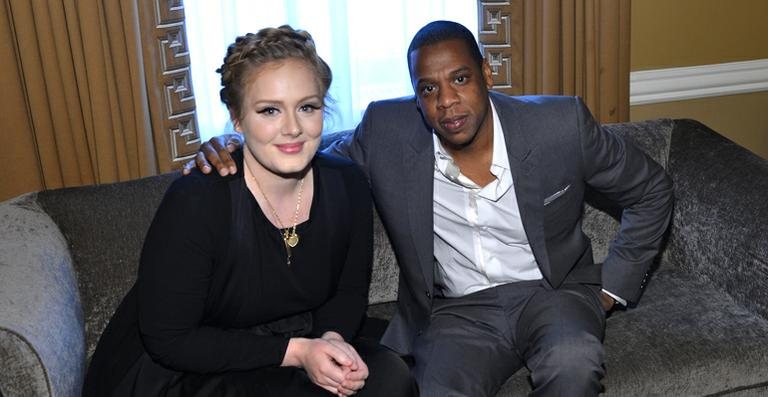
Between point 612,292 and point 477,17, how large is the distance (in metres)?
1.07

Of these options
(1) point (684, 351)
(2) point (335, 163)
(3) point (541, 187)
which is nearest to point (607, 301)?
(1) point (684, 351)

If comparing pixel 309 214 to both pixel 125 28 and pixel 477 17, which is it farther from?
pixel 477 17

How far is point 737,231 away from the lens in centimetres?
238

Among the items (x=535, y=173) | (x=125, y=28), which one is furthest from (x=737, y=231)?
(x=125, y=28)

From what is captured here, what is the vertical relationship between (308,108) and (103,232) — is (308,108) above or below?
above

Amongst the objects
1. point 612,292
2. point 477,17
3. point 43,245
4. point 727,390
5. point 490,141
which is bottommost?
point 727,390

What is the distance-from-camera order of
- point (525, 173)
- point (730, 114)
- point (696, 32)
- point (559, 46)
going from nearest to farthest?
point (525, 173), point (559, 46), point (696, 32), point (730, 114)

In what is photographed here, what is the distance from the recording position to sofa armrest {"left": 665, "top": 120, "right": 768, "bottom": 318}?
2.33 m

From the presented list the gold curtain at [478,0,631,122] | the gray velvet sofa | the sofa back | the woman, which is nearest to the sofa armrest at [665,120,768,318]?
the gray velvet sofa

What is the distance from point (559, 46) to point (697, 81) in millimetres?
692

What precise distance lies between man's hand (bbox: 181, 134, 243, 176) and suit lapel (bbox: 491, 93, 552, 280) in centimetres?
66

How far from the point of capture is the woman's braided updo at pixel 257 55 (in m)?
1.85

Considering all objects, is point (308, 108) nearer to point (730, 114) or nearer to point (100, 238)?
point (100, 238)

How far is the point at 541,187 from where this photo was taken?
2205 mm
